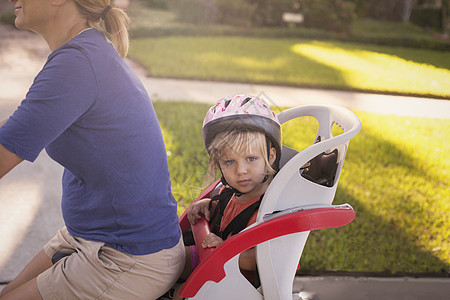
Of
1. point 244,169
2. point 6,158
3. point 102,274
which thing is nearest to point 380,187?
point 244,169

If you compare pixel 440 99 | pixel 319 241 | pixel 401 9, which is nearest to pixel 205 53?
pixel 440 99

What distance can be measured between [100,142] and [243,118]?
0.55m

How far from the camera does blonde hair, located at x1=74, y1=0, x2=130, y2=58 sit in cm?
155

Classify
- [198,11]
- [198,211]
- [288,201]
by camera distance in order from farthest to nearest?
[198,11] < [198,211] < [288,201]

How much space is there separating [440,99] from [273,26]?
24.3ft

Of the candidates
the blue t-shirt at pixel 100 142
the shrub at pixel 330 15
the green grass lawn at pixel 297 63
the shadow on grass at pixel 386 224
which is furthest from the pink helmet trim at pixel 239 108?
the shrub at pixel 330 15

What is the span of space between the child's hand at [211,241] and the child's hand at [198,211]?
250mm

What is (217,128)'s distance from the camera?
68.8 inches

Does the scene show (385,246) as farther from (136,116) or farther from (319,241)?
(136,116)

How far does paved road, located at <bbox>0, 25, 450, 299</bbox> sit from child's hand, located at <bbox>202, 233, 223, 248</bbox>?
560mm

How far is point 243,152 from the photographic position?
1734 millimetres

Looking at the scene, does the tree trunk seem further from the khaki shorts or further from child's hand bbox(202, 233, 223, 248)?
the khaki shorts

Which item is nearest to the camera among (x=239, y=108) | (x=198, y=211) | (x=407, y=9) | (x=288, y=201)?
(x=288, y=201)

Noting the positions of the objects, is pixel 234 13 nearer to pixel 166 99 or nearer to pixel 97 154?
pixel 166 99
